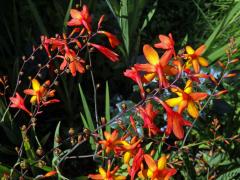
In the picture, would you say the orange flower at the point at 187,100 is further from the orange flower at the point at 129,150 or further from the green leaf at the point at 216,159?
the green leaf at the point at 216,159

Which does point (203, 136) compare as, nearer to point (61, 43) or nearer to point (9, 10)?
point (61, 43)

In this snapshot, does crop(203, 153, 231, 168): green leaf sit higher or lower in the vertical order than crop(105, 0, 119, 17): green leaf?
lower

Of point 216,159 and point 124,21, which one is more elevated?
point 124,21

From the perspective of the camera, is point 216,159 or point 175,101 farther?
point 216,159

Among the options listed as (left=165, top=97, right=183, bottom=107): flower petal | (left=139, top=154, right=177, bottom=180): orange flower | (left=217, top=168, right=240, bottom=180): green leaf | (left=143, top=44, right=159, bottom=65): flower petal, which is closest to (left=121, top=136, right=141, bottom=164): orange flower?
(left=139, top=154, right=177, bottom=180): orange flower

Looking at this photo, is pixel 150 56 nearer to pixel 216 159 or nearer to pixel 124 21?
pixel 216 159

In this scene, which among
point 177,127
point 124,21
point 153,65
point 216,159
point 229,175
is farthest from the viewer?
point 124,21

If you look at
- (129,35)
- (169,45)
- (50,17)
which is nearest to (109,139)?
(169,45)

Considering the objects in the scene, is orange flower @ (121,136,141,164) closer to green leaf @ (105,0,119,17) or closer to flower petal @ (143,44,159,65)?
flower petal @ (143,44,159,65)

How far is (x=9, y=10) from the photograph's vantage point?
2.77 m

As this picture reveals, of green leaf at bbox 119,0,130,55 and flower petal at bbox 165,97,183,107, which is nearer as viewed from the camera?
flower petal at bbox 165,97,183,107

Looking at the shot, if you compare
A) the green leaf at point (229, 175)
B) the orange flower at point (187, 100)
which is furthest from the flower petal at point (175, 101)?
the green leaf at point (229, 175)

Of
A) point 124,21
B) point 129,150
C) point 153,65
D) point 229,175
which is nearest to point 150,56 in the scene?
point 153,65

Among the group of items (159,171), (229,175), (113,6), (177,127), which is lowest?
(229,175)
